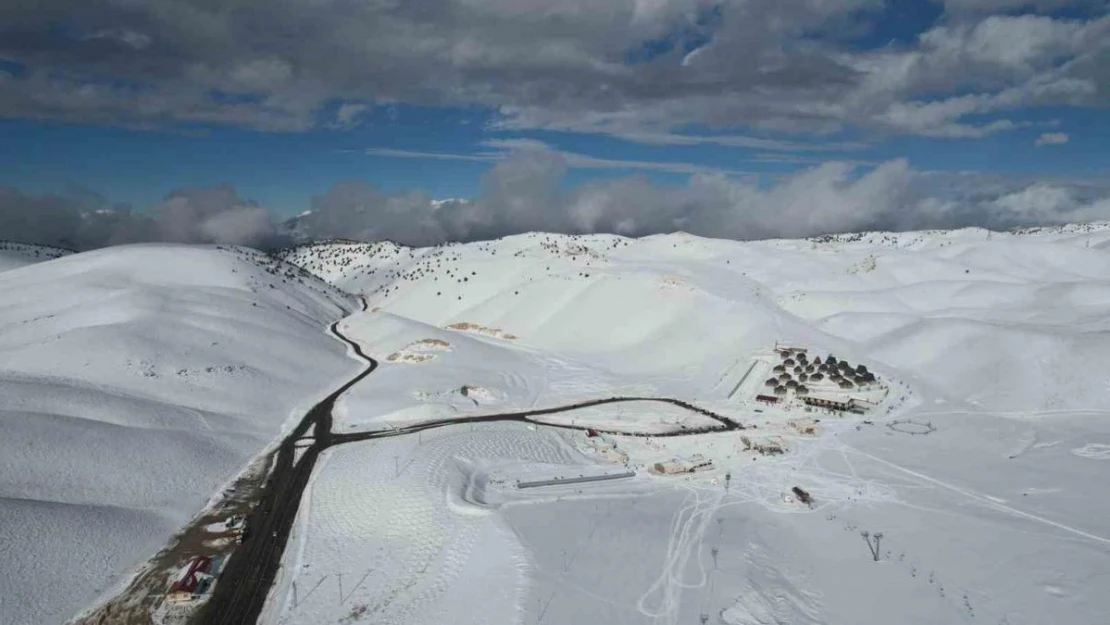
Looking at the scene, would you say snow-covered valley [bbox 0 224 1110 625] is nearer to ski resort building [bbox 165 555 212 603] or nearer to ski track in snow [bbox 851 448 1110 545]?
ski track in snow [bbox 851 448 1110 545]

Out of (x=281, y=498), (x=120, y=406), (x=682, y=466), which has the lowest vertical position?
(x=281, y=498)

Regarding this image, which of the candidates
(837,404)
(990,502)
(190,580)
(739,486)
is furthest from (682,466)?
(190,580)

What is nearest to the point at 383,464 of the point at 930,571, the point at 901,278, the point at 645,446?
the point at 645,446

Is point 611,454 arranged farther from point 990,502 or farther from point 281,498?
point 990,502

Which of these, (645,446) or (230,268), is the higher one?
(230,268)

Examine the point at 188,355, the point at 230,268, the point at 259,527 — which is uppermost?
the point at 230,268

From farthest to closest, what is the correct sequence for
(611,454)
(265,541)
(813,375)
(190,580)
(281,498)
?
(813,375)
(611,454)
(281,498)
(265,541)
(190,580)

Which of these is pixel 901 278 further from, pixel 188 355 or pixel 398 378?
pixel 188 355
